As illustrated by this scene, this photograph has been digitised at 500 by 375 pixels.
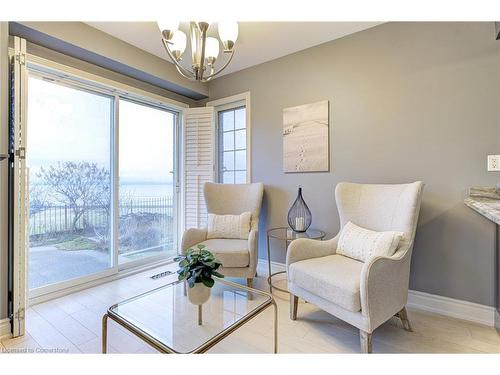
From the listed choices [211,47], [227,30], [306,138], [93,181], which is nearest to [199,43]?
[211,47]

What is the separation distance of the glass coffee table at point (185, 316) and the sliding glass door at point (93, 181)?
56.3 inches

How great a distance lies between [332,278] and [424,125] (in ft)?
4.83

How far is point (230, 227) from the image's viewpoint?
2.60 metres

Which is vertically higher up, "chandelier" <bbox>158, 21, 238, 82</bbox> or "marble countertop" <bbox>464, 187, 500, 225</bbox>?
"chandelier" <bbox>158, 21, 238, 82</bbox>

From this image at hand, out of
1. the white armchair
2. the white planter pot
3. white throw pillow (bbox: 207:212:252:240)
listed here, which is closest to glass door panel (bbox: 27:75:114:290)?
white throw pillow (bbox: 207:212:252:240)

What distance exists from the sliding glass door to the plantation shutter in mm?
224

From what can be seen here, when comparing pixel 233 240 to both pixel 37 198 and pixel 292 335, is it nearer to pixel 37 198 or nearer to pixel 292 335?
pixel 292 335

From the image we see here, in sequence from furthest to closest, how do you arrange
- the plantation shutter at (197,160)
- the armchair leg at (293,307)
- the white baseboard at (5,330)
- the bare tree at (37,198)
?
the plantation shutter at (197,160), the bare tree at (37,198), the armchair leg at (293,307), the white baseboard at (5,330)

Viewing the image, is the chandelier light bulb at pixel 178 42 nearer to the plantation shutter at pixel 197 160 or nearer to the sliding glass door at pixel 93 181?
the sliding glass door at pixel 93 181

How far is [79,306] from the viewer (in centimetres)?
207

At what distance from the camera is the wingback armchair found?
2.19 meters

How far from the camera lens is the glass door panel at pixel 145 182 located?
2.86 m

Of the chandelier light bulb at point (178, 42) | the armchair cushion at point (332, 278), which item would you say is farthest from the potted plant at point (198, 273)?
the chandelier light bulb at point (178, 42)

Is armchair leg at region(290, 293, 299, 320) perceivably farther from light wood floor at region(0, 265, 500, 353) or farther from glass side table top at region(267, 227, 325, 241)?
glass side table top at region(267, 227, 325, 241)
